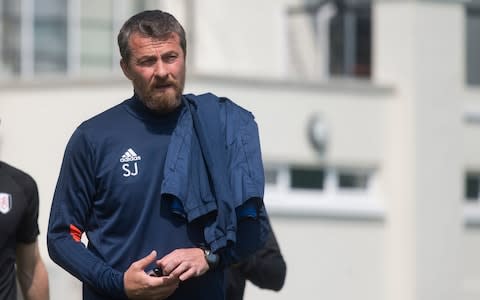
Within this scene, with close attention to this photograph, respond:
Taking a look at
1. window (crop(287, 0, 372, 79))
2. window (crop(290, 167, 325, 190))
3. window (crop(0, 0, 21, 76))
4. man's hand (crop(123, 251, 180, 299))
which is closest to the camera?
man's hand (crop(123, 251, 180, 299))

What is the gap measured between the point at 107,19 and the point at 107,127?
17.1m

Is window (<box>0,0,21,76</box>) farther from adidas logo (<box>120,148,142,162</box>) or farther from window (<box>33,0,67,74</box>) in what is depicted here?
adidas logo (<box>120,148,142,162</box>)

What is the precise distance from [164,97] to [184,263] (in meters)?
0.57

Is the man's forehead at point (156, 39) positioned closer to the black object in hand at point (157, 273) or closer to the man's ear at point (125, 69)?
the man's ear at point (125, 69)

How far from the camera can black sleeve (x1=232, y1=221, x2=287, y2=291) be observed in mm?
7238

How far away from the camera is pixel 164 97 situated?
16.4 ft

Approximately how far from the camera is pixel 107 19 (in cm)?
2202

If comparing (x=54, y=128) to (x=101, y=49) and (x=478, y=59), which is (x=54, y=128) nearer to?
(x=101, y=49)

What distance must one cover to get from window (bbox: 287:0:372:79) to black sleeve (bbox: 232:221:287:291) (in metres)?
15.3

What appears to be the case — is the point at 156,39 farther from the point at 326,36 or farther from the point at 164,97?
the point at 326,36

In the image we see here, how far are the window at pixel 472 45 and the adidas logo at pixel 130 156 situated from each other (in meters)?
18.8

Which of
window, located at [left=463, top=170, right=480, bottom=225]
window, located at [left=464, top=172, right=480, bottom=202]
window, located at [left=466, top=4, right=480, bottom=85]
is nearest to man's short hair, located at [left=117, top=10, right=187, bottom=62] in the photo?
window, located at [left=463, top=170, right=480, bottom=225]

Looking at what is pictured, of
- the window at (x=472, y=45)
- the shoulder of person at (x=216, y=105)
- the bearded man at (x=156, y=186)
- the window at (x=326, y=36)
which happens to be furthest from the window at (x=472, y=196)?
the bearded man at (x=156, y=186)

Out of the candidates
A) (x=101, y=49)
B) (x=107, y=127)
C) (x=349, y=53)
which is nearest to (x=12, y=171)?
(x=107, y=127)
